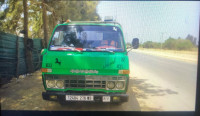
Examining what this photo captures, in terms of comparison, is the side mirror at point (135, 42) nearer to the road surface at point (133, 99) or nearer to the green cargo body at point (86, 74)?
the green cargo body at point (86, 74)

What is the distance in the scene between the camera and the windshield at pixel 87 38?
3.89 m

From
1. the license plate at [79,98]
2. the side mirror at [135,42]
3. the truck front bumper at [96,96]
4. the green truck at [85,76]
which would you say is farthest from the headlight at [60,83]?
the side mirror at [135,42]

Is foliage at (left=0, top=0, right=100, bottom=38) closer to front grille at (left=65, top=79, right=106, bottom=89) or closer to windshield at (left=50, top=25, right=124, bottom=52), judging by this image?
windshield at (left=50, top=25, right=124, bottom=52)

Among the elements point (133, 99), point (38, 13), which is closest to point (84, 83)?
point (133, 99)

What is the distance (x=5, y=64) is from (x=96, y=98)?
4.65 m

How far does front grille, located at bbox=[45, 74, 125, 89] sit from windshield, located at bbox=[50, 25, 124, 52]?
659 mm

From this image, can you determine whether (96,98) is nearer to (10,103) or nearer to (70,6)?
(10,103)

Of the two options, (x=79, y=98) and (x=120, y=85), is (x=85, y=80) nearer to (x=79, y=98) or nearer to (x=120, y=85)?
(x=79, y=98)

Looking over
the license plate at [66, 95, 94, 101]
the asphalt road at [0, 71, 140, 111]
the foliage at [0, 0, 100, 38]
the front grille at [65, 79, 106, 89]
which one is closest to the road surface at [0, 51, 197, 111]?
the asphalt road at [0, 71, 140, 111]

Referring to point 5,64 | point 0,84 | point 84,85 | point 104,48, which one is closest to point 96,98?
point 84,85

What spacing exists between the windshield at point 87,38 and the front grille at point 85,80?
0.66m

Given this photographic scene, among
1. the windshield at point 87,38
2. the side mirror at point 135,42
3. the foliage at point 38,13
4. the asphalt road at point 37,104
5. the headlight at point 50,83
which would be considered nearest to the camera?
the headlight at point 50,83

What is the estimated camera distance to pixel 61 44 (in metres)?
3.98

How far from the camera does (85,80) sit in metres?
3.53
